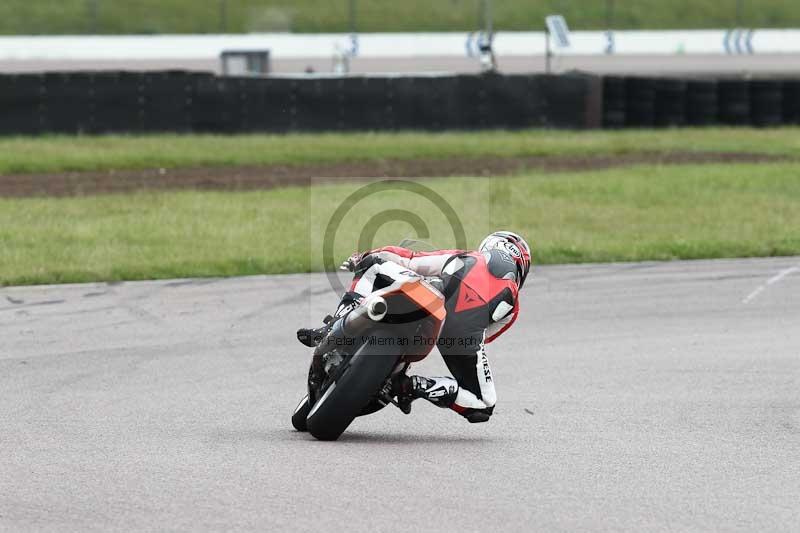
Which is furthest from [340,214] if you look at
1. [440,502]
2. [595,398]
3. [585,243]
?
[440,502]

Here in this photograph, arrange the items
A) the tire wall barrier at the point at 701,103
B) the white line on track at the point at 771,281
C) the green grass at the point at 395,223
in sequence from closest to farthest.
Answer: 1. the white line on track at the point at 771,281
2. the green grass at the point at 395,223
3. the tire wall barrier at the point at 701,103

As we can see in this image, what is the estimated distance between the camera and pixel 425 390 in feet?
22.4

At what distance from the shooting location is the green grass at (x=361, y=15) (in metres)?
40.9

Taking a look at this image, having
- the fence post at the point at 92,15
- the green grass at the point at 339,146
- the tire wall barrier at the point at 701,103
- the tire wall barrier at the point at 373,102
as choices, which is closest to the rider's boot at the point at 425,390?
the green grass at the point at 339,146

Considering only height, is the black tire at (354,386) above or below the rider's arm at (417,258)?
below

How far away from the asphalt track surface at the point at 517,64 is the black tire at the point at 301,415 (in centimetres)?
3036

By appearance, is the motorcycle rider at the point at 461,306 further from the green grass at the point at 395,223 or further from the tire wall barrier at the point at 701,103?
the tire wall barrier at the point at 701,103

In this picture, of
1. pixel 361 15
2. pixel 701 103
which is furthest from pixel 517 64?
pixel 701 103

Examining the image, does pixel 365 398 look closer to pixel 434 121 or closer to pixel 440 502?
pixel 440 502

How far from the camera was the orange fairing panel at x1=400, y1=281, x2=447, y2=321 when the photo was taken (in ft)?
21.1

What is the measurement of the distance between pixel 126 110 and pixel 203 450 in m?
17.4

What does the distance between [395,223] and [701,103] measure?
38.9 ft

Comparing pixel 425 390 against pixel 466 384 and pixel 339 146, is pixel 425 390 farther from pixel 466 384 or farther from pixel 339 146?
pixel 339 146

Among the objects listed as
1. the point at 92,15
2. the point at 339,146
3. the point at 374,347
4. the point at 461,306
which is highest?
the point at 92,15
